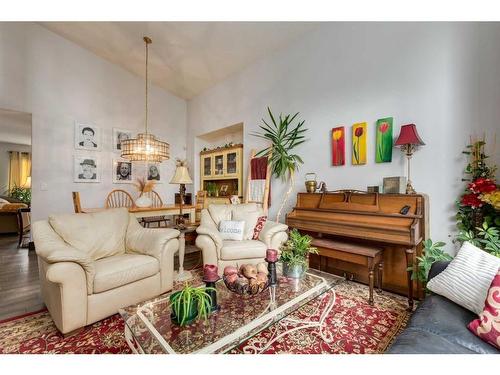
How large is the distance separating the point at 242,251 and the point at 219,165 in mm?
2755

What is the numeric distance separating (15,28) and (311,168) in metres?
4.89

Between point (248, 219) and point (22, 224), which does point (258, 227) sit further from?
point (22, 224)

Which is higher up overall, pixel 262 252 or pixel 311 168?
pixel 311 168

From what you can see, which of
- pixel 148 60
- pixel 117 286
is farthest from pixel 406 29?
pixel 148 60

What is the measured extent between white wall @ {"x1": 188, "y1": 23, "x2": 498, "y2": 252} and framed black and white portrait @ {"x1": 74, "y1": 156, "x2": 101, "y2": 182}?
10.2 ft

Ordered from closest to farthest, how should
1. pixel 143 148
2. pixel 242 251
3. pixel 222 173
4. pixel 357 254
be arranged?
pixel 357 254, pixel 242 251, pixel 143 148, pixel 222 173

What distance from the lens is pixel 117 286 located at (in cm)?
179

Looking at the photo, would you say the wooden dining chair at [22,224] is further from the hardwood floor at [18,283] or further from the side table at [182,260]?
the side table at [182,260]

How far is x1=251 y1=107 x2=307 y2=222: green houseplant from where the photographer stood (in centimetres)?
337

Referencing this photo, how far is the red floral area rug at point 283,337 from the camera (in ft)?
4.81

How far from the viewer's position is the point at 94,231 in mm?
2137

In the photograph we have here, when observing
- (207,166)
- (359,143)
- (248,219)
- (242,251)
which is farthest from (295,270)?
(207,166)

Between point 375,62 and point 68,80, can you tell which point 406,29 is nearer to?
point 375,62

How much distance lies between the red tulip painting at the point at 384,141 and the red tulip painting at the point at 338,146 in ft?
Answer: 1.33
